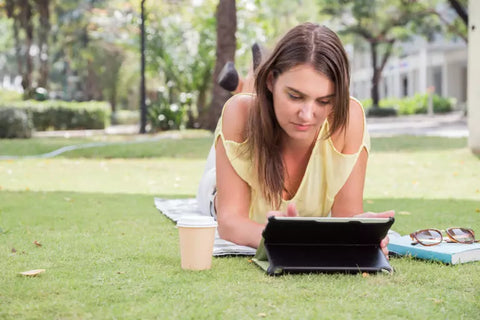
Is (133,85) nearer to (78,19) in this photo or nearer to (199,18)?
(78,19)

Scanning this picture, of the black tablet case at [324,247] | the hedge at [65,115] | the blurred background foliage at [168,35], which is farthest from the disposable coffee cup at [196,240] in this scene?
the hedge at [65,115]

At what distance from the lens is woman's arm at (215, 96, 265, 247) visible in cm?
344

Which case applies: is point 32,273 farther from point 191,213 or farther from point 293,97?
point 191,213

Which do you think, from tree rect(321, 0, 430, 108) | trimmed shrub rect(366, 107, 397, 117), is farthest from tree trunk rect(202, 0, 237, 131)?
trimmed shrub rect(366, 107, 397, 117)

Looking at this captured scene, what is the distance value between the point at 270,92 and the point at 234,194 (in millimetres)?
559

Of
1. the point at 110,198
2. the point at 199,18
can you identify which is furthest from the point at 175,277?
the point at 199,18

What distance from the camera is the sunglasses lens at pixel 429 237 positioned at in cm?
344

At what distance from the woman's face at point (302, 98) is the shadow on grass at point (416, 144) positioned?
953cm

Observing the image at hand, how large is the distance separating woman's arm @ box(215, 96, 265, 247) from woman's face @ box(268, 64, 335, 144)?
42cm

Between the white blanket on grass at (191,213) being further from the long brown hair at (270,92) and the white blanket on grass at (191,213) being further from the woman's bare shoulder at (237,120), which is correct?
the woman's bare shoulder at (237,120)

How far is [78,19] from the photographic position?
40.8 m

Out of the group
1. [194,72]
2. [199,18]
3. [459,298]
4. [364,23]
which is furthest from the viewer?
[364,23]

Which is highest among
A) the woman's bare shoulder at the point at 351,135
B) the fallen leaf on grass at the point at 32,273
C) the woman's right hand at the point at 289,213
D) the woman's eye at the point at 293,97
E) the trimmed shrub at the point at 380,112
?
the woman's eye at the point at 293,97

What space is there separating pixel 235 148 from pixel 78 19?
3949cm
